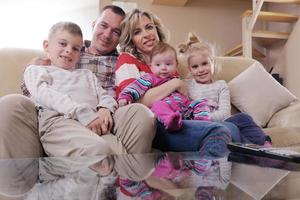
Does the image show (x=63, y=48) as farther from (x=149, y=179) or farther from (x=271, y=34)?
(x=271, y=34)

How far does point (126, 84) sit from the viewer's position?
4.70 feet

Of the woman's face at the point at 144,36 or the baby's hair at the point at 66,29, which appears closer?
the baby's hair at the point at 66,29

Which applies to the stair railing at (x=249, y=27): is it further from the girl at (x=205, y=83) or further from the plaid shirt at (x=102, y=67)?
the plaid shirt at (x=102, y=67)

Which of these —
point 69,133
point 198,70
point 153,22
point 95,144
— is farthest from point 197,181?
point 153,22

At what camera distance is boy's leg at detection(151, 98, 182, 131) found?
1.22m

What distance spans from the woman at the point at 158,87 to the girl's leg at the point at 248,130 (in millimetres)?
95

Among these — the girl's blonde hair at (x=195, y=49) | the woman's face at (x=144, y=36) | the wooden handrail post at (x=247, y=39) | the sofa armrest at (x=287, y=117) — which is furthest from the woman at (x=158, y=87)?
the wooden handrail post at (x=247, y=39)

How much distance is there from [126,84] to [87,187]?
36.3 inches

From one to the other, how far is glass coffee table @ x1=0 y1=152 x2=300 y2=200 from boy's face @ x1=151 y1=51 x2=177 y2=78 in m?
0.72

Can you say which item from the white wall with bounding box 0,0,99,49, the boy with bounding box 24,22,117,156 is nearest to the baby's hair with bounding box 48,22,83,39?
the boy with bounding box 24,22,117,156

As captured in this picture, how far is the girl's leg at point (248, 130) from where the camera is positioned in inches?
54.9

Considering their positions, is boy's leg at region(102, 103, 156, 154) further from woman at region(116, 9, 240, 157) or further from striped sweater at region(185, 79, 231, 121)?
striped sweater at region(185, 79, 231, 121)

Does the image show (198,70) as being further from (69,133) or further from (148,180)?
(148,180)

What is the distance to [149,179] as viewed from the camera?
1.97 ft
